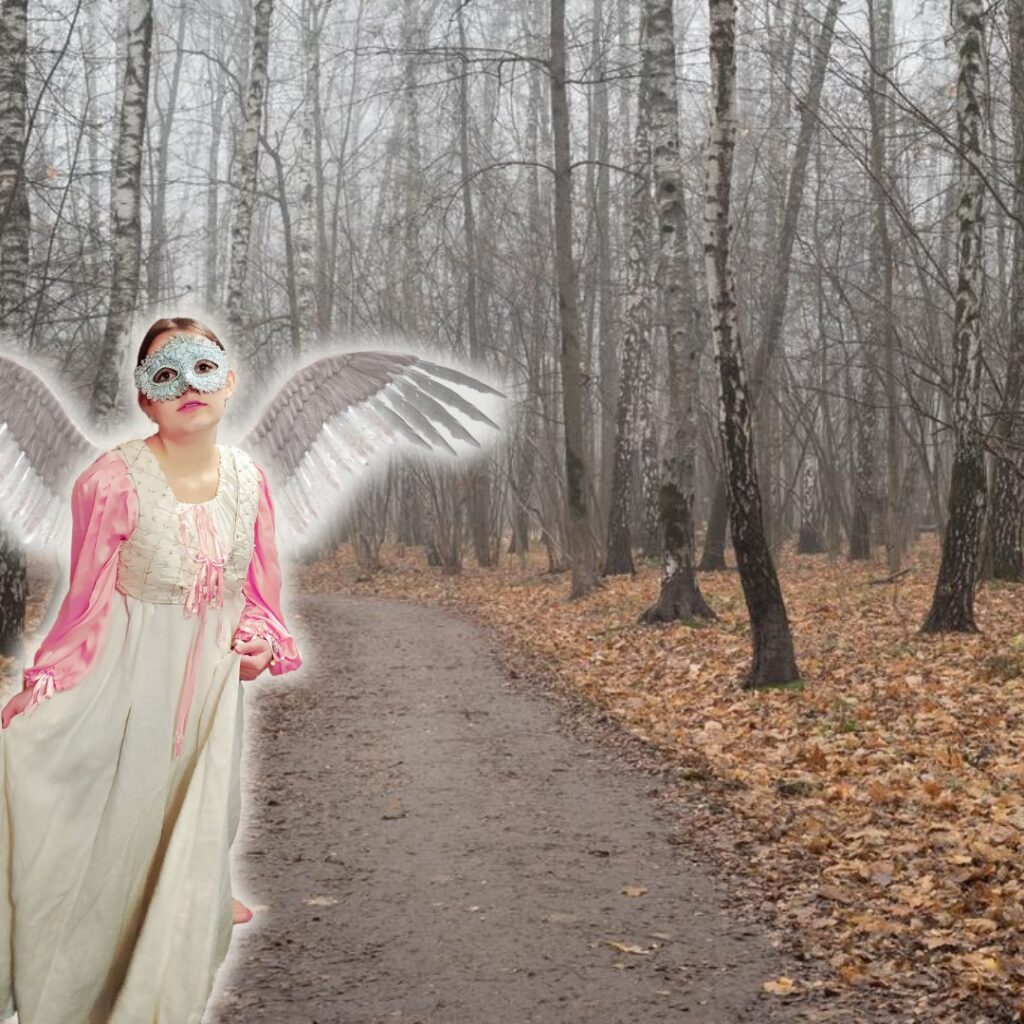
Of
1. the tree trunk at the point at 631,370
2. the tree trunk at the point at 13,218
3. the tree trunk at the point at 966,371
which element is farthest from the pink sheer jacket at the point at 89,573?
Answer: the tree trunk at the point at 631,370

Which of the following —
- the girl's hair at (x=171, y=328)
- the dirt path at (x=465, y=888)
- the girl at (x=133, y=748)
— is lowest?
the dirt path at (x=465, y=888)

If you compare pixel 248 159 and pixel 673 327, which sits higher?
pixel 248 159

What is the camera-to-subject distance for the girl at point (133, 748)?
3.03 metres

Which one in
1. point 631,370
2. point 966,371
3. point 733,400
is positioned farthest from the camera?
point 631,370

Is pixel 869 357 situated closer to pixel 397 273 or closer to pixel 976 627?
pixel 976 627

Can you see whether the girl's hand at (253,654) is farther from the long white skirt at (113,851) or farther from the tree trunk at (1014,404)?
the tree trunk at (1014,404)

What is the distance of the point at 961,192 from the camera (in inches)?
447

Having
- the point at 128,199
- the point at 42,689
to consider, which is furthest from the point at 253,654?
the point at 128,199

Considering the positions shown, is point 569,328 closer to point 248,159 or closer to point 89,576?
point 248,159

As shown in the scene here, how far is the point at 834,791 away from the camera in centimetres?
709

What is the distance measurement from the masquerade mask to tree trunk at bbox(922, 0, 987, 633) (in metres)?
9.06

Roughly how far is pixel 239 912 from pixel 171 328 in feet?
4.94

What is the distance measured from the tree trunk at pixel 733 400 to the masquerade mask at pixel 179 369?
23.3ft

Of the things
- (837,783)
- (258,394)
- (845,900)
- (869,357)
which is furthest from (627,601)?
(258,394)
